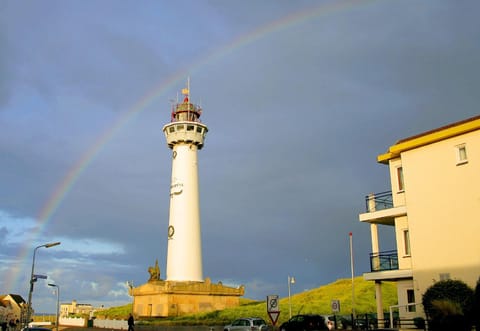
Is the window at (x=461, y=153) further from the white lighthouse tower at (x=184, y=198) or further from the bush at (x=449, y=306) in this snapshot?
the white lighthouse tower at (x=184, y=198)

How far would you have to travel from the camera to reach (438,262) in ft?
99.9

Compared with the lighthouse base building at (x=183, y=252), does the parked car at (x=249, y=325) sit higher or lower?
lower

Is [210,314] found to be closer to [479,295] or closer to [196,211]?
[196,211]

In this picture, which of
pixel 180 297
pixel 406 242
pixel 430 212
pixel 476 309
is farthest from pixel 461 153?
pixel 180 297

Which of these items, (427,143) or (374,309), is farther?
(374,309)

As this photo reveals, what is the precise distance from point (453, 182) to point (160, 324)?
95.5ft

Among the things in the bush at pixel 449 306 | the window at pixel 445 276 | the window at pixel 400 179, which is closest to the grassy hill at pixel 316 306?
the window at pixel 400 179

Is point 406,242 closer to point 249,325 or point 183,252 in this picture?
point 249,325

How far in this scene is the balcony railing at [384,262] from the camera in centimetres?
3375

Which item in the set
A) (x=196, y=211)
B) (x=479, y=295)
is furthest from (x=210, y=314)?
(x=479, y=295)

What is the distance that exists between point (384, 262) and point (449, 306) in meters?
13.2

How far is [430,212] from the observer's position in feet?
103

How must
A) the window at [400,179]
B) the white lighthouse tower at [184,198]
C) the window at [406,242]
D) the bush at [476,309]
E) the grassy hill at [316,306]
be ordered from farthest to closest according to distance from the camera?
the white lighthouse tower at [184,198]
the grassy hill at [316,306]
the window at [400,179]
the window at [406,242]
the bush at [476,309]

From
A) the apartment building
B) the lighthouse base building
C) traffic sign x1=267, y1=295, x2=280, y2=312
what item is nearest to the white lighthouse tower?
the lighthouse base building
